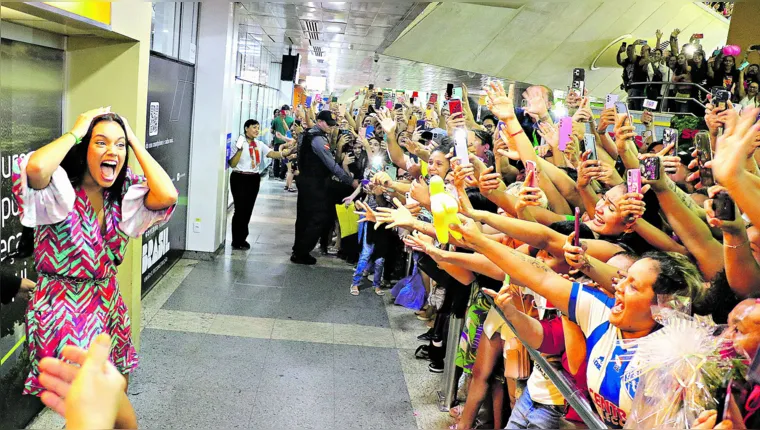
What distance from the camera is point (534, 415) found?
3068 mm

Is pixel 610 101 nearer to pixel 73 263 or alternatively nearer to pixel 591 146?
pixel 591 146

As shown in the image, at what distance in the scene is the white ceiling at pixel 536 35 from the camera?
1548cm

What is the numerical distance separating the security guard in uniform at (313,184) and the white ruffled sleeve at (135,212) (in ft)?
17.5

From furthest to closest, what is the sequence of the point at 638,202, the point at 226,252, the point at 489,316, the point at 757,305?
the point at 226,252 < the point at 489,316 < the point at 638,202 < the point at 757,305

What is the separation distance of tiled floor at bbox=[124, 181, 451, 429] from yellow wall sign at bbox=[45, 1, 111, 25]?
89.1 inches

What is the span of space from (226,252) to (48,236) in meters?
5.83

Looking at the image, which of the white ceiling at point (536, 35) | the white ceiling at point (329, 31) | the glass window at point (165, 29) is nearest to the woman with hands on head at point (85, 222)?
the glass window at point (165, 29)

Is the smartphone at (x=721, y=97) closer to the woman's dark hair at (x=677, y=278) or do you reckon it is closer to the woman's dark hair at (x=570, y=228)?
the woman's dark hair at (x=570, y=228)

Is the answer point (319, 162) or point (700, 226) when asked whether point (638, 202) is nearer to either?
point (700, 226)

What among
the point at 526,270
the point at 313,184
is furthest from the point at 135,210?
the point at 313,184

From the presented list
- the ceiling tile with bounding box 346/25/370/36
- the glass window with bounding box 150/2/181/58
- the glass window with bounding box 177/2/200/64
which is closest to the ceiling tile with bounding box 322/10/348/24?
the ceiling tile with bounding box 346/25/370/36

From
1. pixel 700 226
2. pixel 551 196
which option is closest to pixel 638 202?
pixel 700 226

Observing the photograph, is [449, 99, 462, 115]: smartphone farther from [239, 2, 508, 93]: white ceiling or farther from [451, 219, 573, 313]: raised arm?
[451, 219, 573, 313]: raised arm

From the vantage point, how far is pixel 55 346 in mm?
3012
